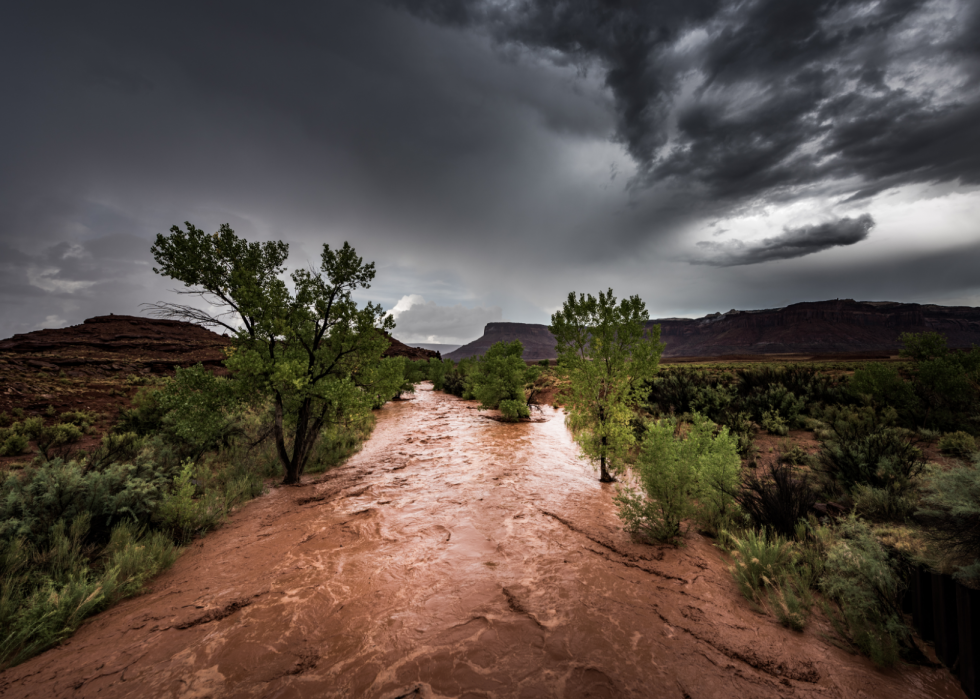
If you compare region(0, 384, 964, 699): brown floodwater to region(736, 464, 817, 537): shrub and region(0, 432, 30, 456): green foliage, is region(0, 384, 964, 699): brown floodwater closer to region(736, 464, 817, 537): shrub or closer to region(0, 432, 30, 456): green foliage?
region(736, 464, 817, 537): shrub

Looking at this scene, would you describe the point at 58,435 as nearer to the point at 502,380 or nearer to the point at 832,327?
the point at 502,380

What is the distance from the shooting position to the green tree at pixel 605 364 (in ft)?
26.7

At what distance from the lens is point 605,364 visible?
8.48 m

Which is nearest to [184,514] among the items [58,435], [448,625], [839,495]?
[448,625]

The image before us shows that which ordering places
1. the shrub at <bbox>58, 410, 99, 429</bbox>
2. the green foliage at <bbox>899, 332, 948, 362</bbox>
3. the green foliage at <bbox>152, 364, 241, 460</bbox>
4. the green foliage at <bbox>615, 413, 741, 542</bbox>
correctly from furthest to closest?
the green foliage at <bbox>899, 332, 948, 362</bbox> → the shrub at <bbox>58, 410, 99, 429</bbox> → the green foliage at <bbox>152, 364, 241, 460</bbox> → the green foliage at <bbox>615, 413, 741, 542</bbox>

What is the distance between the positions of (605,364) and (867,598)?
217 inches

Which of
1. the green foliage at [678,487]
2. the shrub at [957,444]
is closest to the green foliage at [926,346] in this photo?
the shrub at [957,444]

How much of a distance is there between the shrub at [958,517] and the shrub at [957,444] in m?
7.65

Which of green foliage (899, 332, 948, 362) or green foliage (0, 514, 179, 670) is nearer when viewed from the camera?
green foliage (0, 514, 179, 670)

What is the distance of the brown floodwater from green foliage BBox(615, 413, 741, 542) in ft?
1.57

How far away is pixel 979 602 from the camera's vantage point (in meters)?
2.79

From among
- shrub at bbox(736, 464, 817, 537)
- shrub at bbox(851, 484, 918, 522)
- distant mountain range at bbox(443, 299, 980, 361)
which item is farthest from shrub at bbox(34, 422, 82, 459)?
distant mountain range at bbox(443, 299, 980, 361)

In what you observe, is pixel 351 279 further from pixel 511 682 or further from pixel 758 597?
pixel 758 597

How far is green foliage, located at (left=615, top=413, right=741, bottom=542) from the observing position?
5.65 metres
